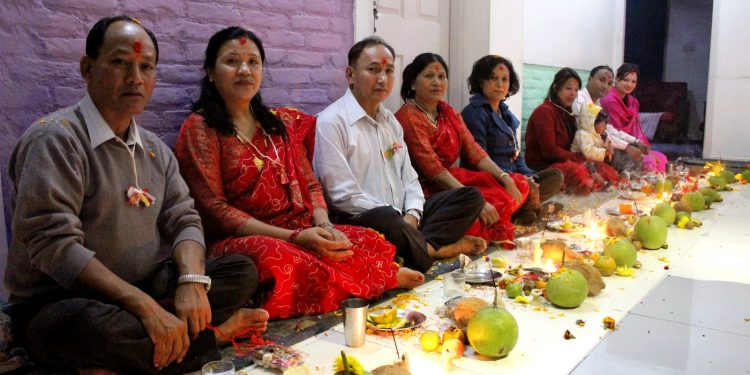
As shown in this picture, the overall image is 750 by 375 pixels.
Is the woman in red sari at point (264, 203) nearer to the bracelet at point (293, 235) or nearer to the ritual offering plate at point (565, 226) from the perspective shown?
the bracelet at point (293, 235)

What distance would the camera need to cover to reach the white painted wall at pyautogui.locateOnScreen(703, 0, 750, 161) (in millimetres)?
8109

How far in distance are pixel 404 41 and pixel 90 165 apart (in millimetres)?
3067

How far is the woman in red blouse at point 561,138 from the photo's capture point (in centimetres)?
552

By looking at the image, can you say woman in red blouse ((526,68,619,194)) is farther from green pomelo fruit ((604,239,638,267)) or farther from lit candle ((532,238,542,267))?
green pomelo fruit ((604,239,638,267))

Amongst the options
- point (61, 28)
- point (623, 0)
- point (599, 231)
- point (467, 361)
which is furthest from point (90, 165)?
point (623, 0)

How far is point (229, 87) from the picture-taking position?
2.88 meters

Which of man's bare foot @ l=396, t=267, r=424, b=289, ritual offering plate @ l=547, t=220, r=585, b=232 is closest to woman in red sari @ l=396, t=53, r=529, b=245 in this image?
ritual offering plate @ l=547, t=220, r=585, b=232

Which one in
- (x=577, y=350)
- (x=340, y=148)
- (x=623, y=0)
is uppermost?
(x=623, y=0)

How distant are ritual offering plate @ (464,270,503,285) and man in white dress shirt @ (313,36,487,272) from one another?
0.86 feet

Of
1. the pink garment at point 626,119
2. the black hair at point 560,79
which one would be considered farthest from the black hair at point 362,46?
the pink garment at point 626,119

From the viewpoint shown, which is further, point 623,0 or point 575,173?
point 623,0

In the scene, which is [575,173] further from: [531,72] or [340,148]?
[340,148]

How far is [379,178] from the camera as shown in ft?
11.8

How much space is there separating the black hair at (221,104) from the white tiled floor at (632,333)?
3.47ft
